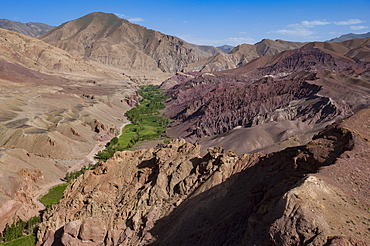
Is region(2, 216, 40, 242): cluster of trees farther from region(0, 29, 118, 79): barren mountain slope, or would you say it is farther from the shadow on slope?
region(0, 29, 118, 79): barren mountain slope

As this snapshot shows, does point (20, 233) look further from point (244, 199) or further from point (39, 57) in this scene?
point (39, 57)

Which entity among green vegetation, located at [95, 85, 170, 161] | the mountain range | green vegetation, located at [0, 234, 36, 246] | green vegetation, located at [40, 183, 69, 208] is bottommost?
green vegetation, located at [95, 85, 170, 161]

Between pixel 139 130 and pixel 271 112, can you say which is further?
pixel 139 130

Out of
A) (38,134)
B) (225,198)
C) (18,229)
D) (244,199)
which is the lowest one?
(18,229)

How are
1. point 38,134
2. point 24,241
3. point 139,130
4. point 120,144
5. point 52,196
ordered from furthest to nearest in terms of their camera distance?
point 139,130, point 120,144, point 38,134, point 52,196, point 24,241

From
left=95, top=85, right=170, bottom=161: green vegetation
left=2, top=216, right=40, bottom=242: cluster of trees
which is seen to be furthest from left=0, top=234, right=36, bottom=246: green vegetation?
left=95, top=85, right=170, bottom=161: green vegetation

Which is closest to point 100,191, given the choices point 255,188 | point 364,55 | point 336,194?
point 255,188

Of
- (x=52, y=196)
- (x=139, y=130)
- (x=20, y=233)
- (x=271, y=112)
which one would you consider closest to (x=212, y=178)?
(x=20, y=233)
